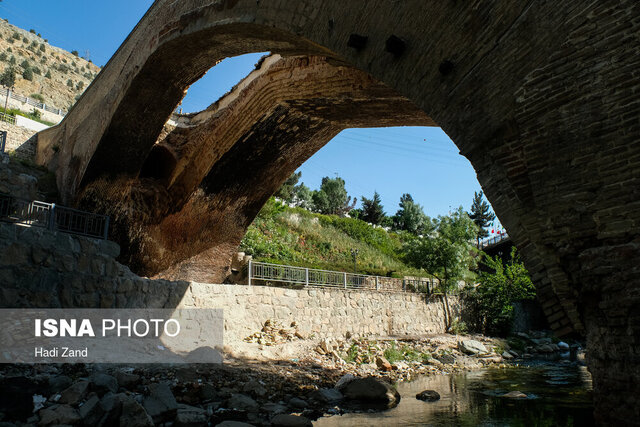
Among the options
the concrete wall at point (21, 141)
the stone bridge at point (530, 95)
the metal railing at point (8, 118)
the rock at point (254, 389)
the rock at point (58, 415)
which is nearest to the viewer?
the stone bridge at point (530, 95)

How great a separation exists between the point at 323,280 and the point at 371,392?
6598mm

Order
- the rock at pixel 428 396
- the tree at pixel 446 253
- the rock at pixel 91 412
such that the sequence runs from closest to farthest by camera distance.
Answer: the rock at pixel 91 412 < the rock at pixel 428 396 < the tree at pixel 446 253

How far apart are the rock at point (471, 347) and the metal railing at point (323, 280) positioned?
3.20m

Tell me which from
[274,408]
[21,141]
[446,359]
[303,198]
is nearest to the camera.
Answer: [274,408]

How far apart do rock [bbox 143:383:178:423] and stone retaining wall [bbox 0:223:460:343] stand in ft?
9.66

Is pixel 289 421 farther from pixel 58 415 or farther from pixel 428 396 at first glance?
pixel 428 396

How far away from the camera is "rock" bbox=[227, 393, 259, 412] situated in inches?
216

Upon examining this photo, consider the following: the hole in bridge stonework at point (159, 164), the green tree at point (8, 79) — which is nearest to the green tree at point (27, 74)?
the green tree at point (8, 79)

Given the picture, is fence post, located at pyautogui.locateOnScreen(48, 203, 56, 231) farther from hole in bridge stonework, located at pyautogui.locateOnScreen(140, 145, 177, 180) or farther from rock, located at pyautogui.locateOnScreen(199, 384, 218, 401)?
hole in bridge stonework, located at pyautogui.locateOnScreen(140, 145, 177, 180)

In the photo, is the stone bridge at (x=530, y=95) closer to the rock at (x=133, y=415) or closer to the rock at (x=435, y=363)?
the rock at (x=133, y=415)

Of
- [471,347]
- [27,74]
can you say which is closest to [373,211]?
[471,347]

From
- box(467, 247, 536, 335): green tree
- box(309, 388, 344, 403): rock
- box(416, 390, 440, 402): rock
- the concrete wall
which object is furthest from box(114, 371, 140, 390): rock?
box(467, 247, 536, 335): green tree

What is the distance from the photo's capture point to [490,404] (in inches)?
264

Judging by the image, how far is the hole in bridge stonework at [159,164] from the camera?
36.4 ft
